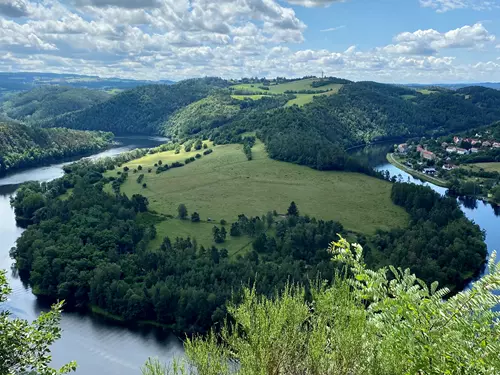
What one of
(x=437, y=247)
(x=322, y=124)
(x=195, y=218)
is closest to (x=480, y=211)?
(x=437, y=247)

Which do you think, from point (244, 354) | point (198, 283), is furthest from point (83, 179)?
point (244, 354)

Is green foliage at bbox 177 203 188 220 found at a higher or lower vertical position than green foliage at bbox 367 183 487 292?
lower

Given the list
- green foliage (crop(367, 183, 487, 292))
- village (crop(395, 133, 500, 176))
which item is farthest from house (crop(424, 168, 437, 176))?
green foliage (crop(367, 183, 487, 292))

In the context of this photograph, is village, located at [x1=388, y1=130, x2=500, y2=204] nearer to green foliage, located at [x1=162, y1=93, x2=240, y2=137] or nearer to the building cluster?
the building cluster

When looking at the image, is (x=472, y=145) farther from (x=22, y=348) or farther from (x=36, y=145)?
(x=22, y=348)

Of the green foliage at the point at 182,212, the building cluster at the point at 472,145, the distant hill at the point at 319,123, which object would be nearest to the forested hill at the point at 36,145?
the distant hill at the point at 319,123

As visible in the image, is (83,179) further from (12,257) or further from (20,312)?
(20,312)

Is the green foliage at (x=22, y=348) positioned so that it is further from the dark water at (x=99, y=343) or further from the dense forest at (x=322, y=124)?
the dense forest at (x=322, y=124)
